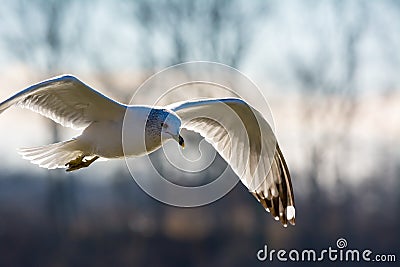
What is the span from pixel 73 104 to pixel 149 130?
23.0 inches

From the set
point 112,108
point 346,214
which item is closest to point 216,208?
point 346,214

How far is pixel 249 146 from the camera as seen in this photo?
25.1ft

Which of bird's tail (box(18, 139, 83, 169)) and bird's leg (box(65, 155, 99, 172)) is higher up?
bird's tail (box(18, 139, 83, 169))

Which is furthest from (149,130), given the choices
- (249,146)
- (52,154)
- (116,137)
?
(249,146)

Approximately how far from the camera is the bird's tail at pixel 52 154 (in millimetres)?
7250

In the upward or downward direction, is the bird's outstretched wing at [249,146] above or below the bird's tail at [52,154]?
above

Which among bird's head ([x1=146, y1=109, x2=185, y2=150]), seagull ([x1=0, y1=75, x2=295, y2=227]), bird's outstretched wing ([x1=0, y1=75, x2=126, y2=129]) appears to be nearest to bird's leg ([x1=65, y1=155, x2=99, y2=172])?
seagull ([x1=0, y1=75, x2=295, y2=227])

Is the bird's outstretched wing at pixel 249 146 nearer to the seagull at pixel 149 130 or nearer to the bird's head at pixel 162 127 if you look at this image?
the seagull at pixel 149 130

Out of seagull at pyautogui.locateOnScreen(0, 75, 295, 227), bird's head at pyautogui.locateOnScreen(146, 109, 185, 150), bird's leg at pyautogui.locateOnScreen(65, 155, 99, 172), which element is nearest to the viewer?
bird's head at pyautogui.locateOnScreen(146, 109, 185, 150)

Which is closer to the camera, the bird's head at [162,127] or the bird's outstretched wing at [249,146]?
the bird's head at [162,127]

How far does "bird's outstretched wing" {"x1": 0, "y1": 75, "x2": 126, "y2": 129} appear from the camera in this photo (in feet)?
22.1

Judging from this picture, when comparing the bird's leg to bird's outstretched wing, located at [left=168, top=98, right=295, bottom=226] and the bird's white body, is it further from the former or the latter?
bird's outstretched wing, located at [left=168, top=98, right=295, bottom=226]

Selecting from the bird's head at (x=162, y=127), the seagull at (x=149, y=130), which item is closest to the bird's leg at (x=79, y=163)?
the seagull at (x=149, y=130)

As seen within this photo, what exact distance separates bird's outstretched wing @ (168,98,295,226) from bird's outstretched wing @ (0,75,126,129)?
0.48 metres
